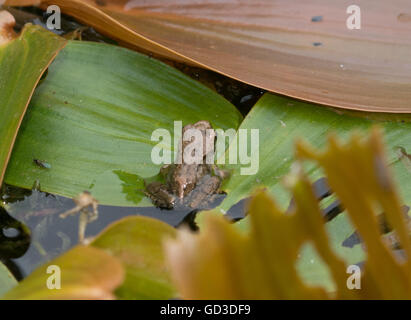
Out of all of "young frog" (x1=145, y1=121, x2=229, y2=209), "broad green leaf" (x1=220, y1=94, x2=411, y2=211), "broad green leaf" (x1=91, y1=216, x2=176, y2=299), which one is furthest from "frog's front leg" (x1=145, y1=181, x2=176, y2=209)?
"broad green leaf" (x1=91, y1=216, x2=176, y2=299)

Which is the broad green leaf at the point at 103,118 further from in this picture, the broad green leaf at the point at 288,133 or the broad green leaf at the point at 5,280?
the broad green leaf at the point at 5,280

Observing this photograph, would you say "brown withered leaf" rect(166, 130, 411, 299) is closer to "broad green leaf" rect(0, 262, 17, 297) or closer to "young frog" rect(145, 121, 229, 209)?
"broad green leaf" rect(0, 262, 17, 297)

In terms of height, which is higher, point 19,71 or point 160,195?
point 19,71

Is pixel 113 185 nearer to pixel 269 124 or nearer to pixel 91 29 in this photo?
pixel 269 124

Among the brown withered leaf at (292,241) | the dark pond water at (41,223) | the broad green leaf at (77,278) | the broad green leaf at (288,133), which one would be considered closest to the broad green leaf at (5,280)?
the dark pond water at (41,223)

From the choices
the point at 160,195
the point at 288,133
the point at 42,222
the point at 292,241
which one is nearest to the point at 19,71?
the point at 42,222

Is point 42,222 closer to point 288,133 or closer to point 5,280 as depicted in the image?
point 5,280
